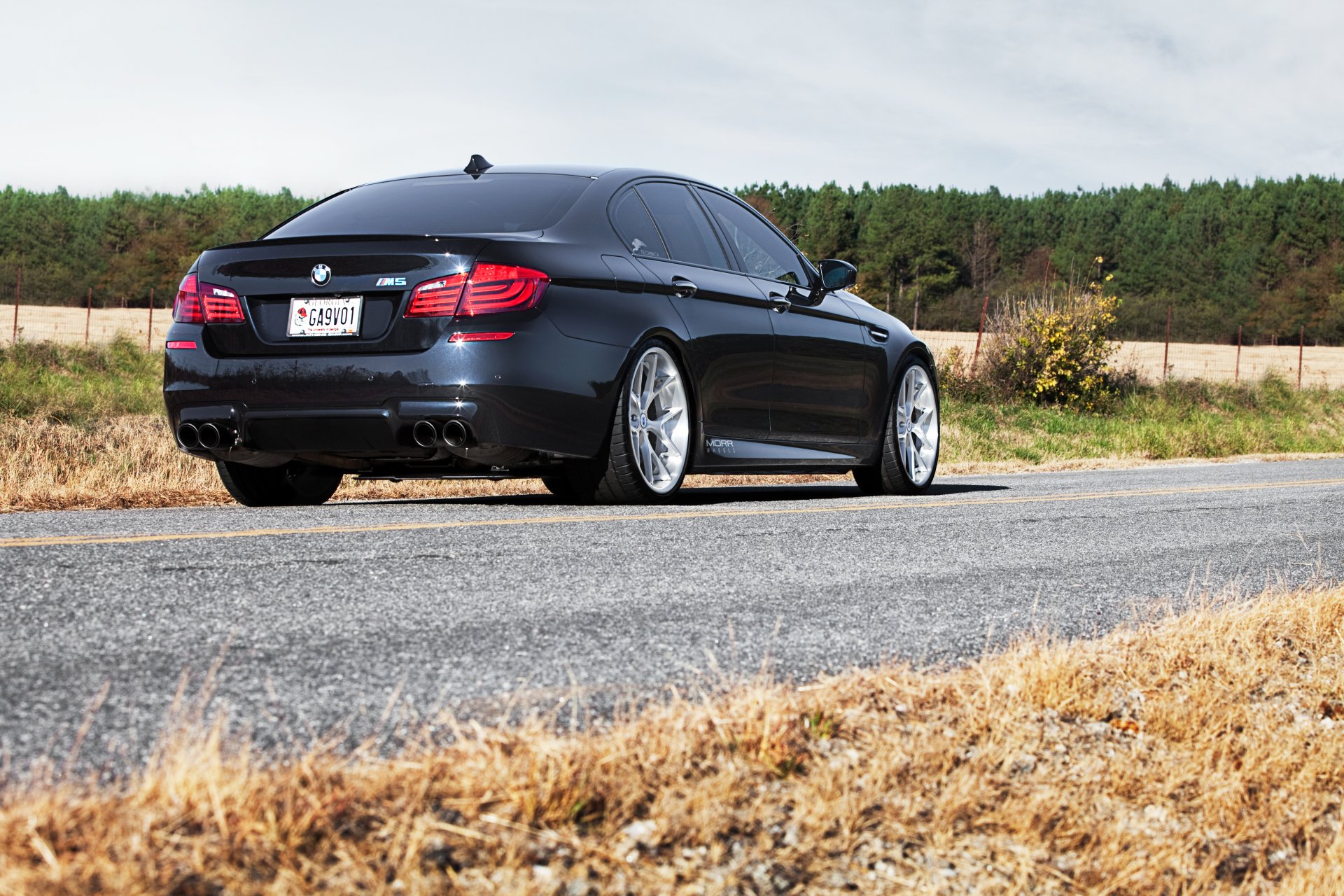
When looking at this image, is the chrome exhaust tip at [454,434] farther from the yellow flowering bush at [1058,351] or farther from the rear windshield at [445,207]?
the yellow flowering bush at [1058,351]

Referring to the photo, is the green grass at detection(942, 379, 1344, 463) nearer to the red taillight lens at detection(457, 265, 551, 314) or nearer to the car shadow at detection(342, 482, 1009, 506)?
the car shadow at detection(342, 482, 1009, 506)

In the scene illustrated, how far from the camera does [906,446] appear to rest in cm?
902

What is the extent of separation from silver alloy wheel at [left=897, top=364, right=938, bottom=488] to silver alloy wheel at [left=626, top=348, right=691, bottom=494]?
2.41 metres

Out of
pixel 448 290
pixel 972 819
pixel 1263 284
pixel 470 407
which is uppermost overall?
pixel 1263 284

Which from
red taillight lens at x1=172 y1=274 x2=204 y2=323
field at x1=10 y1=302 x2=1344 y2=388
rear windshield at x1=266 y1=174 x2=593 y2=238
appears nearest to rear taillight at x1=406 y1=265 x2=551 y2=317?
rear windshield at x1=266 y1=174 x2=593 y2=238

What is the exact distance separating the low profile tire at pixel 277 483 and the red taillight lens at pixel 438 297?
136 cm

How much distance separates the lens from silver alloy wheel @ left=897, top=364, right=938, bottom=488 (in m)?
8.98

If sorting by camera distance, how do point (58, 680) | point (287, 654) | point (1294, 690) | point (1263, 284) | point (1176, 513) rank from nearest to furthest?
point (58, 680)
point (287, 654)
point (1294, 690)
point (1176, 513)
point (1263, 284)

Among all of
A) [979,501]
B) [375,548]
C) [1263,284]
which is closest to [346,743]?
[375,548]

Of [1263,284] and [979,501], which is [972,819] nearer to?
[979,501]

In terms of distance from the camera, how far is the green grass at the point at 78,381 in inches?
684

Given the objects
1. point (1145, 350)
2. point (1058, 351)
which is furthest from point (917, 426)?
point (1145, 350)

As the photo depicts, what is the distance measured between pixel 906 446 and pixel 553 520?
3.60m

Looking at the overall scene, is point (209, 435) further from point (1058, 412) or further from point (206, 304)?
point (1058, 412)
